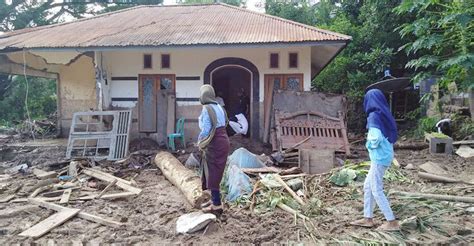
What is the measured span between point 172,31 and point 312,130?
16.1ft

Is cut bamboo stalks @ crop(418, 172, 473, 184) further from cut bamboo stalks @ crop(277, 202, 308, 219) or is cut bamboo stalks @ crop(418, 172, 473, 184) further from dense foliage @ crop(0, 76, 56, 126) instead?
dense foliage @ crop(0, 76, 56, 126)

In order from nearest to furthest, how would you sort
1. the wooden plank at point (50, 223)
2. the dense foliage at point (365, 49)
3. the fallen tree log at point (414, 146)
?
the wooden plank at point (50, 223), the fallen tree log at point (414, 146), the dense foliage at point (365, 49)

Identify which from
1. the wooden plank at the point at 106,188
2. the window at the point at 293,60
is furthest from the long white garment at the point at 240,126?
A: the wooden plank at the point at 106,188

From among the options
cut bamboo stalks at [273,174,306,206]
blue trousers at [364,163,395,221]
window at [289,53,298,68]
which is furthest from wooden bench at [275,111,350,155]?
blue trousers at [364,163,395,221]

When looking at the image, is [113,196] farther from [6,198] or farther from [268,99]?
[268,99]

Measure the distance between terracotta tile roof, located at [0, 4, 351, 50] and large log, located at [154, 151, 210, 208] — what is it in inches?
123

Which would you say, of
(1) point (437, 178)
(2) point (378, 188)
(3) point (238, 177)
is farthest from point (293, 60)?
(2) point (378, 188)

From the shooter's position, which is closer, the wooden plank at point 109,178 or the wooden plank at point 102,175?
the wooden plank at point 109,178

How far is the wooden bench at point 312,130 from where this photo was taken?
8719mm

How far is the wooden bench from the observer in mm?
8719

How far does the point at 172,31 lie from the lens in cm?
1093

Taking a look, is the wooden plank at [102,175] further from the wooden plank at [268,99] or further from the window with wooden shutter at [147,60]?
the wooden plank at [268,99]

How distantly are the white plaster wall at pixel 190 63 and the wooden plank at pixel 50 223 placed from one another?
593 cm

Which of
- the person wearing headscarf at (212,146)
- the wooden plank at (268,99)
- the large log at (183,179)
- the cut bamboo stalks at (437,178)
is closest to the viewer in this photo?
the person wearing headscarf at (212,146)
